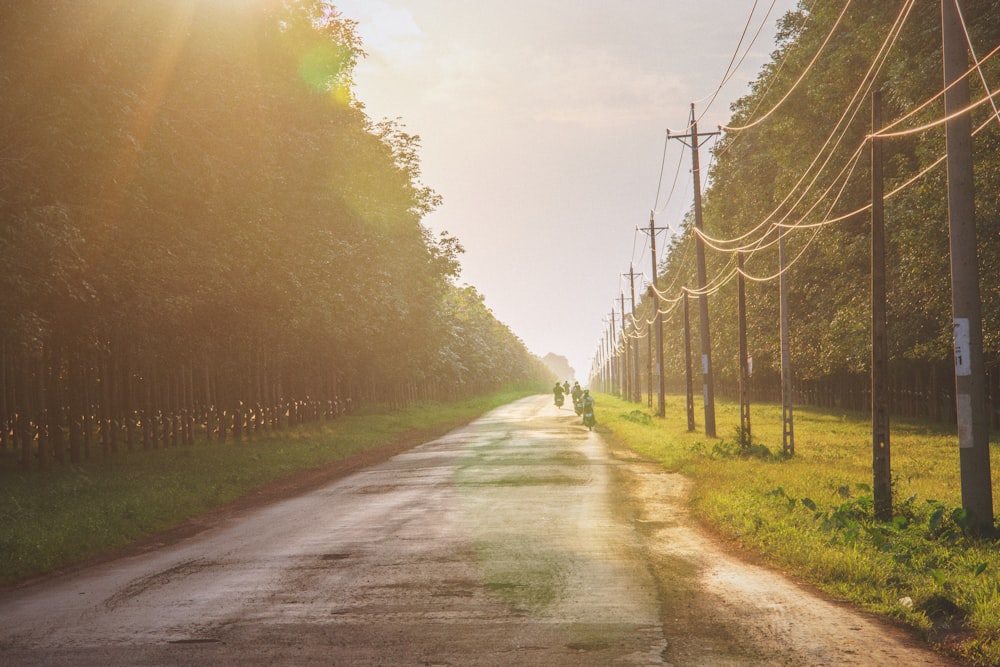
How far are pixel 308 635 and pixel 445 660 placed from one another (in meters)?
1.28

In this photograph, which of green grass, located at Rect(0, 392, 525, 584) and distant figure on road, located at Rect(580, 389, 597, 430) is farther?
distant figure on road, located at Rect(580, 389, 597, 430)

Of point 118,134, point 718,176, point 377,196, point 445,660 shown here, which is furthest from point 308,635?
point 718,176

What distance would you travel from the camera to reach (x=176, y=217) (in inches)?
751

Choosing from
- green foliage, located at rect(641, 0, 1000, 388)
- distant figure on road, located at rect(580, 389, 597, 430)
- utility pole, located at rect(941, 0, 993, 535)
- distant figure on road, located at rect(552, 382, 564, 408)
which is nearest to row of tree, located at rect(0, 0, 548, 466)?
distant figure on road, located at rect(580, 389, 597, 430)

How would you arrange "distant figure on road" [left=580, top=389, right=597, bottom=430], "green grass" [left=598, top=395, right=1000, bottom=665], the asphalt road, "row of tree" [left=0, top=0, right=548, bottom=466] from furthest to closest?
"distant figure on road" [left=580, top=389, right=597, bottom=430], "row of tree" [left=0, top=0, right=548, bottom=466], "green grass" [left=598, top=395, right=1000, bottom=665], the asphalt road

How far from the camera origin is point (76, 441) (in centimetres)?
2169

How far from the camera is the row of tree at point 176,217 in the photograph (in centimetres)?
1402

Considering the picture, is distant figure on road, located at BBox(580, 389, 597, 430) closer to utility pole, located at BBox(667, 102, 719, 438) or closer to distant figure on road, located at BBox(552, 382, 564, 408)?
utility pole, located at BBox(667, 102, 719, 438)

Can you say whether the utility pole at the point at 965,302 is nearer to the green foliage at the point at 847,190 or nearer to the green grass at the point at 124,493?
the green foliage at the point at 847,190

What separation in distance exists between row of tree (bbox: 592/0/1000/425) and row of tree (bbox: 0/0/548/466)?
470 inches

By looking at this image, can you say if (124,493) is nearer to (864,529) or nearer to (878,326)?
(864,529)

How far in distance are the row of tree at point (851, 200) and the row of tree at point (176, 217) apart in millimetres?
11948

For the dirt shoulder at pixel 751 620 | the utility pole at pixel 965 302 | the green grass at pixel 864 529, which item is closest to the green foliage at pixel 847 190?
the green grass at pixel 864 529

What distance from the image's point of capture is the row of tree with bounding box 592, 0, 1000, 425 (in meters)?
24.0
